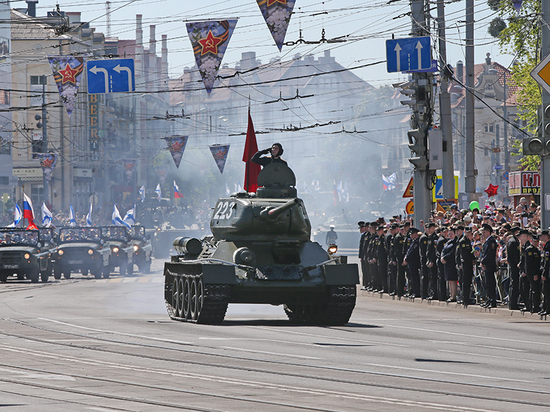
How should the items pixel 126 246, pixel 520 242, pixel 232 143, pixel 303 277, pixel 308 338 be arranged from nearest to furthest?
pixel 308 338 < pixel 303 277 < pixel 520 242 < pixel 126 246 < pixel 232 143

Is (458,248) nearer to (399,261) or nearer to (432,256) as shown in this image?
(432,256)

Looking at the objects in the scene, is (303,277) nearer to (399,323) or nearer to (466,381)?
(399,323)

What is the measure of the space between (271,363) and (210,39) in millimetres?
14874

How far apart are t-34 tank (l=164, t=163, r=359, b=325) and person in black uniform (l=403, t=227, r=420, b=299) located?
5.35 metres

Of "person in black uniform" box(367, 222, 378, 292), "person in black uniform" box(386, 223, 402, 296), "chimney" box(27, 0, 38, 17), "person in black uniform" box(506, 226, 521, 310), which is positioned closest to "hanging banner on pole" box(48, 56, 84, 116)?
"person in black uniform" box(367, 222, 378, 292)

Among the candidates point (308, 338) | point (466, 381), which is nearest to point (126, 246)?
point (308, 338)

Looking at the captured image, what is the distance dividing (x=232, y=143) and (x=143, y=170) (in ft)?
56.2

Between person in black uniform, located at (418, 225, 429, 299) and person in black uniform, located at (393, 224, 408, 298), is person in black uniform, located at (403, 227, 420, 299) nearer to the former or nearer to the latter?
person in black uniform, located at (418, 225, 429, 299)

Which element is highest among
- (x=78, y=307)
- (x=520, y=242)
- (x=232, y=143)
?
(x=232, y=143)

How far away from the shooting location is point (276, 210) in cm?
1717

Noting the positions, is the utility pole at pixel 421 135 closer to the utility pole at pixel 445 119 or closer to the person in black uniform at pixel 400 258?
the person in black uniform at pixel 400 258

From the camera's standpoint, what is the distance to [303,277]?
1648 centimetres

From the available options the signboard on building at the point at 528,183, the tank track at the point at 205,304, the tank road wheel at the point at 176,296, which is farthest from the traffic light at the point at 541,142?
the signboard on building at the point at 528,183

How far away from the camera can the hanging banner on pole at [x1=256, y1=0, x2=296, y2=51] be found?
21422 millimetres
